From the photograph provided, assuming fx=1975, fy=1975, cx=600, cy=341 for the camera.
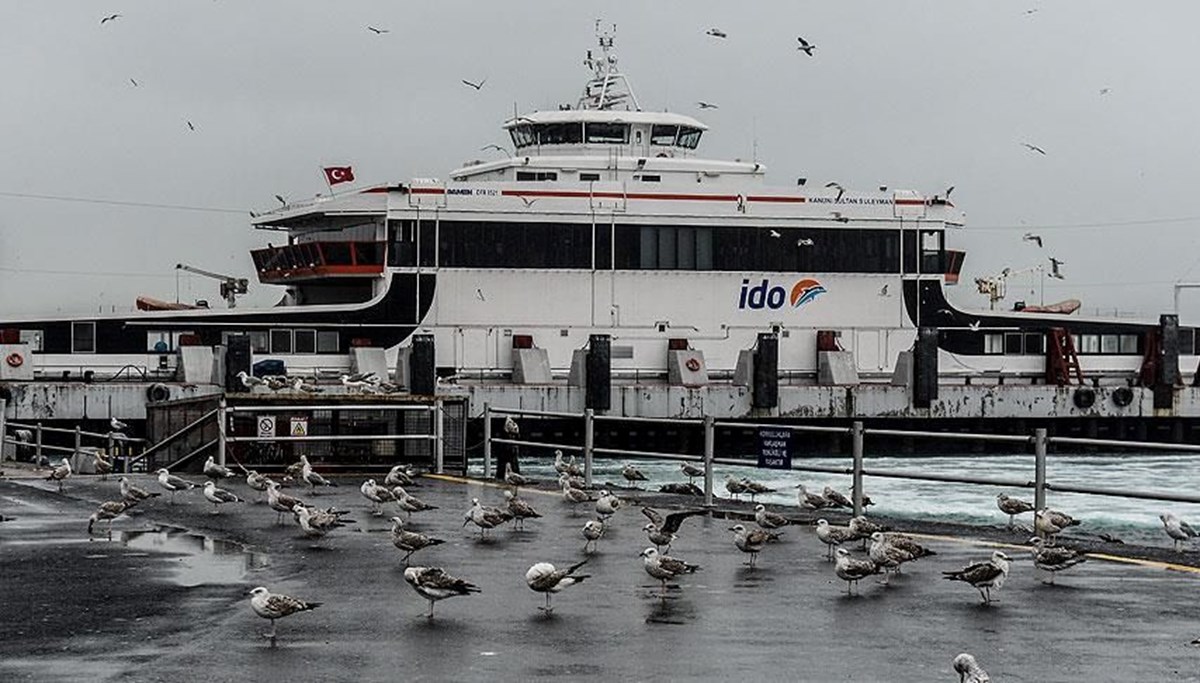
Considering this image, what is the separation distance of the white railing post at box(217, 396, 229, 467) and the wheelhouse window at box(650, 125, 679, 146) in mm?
36931

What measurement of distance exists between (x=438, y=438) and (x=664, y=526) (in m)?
10.6

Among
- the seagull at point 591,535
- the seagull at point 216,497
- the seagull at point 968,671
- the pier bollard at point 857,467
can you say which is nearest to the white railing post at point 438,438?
the seagull at point 216,497

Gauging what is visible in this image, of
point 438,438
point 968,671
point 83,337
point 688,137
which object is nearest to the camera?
point 968,671

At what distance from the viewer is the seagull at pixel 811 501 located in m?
22.4

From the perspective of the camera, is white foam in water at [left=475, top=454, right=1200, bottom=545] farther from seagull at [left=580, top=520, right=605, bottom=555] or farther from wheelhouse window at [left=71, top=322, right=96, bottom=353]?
wheelhouse window at [left=71, top=322, right=96, bottom=353]

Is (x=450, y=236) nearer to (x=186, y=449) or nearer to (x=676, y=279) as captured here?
(x=676, y=279)

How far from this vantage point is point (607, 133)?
63.8m

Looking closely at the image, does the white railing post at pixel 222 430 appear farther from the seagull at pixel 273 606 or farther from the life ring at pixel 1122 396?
the life ring at pixel 1122 396

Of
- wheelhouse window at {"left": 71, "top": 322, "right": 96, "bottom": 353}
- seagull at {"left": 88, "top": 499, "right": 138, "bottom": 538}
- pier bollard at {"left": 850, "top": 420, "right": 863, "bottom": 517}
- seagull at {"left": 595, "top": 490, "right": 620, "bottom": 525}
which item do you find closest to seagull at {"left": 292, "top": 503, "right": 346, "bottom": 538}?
seagull at {"left": 88, "top": 499, "right": 138, "bottom": 538}

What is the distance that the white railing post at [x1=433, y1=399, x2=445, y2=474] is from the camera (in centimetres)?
2930

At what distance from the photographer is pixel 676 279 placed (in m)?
59.2

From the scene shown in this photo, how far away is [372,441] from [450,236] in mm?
28153

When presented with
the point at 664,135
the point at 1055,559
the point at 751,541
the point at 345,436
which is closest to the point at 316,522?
the point at 751,541

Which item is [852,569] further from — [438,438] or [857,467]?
[438,438]
